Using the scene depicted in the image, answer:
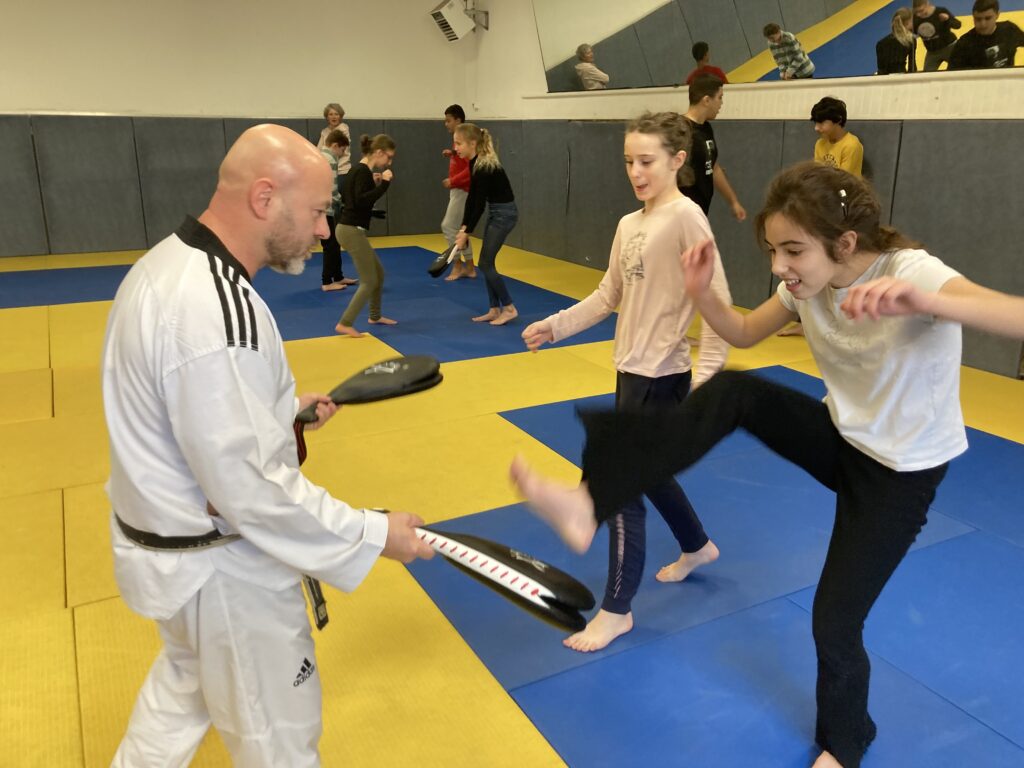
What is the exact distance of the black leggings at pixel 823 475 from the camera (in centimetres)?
229

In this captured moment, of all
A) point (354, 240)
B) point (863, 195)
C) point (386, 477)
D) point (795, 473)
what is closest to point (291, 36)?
point (354, 240)

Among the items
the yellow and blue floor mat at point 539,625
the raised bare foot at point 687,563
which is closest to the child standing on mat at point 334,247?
the yellow and blue floor mat at point 539,625

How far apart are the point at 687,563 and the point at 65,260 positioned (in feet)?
36.7

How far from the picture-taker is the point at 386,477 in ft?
15.4

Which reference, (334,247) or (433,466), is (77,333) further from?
(433,466)

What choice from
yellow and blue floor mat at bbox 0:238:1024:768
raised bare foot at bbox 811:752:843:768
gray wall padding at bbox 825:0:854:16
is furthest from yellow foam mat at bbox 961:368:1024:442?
gray wall padding at bbox 825:0:854:16

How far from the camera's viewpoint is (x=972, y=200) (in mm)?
6484

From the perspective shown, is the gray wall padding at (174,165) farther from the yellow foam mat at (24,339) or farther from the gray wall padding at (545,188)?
the gray wall padding at (545,188)

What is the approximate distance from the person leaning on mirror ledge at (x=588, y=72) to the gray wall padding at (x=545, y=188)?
2.19ft

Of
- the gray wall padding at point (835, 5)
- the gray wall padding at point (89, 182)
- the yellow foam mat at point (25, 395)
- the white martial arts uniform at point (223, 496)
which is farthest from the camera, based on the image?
the gray wall padding at point (89, 182)

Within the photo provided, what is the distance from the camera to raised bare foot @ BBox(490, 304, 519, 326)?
8312 millimetres

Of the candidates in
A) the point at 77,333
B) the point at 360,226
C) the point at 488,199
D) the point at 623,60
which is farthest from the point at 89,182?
the point at 623,60

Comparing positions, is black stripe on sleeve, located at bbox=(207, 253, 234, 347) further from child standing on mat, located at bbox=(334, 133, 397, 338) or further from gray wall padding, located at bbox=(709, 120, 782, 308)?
gray wall padding, located at bbox=(709, 120, 782, 308)

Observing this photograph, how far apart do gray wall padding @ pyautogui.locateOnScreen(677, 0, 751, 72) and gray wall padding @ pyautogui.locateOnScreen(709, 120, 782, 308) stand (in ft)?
5.10
